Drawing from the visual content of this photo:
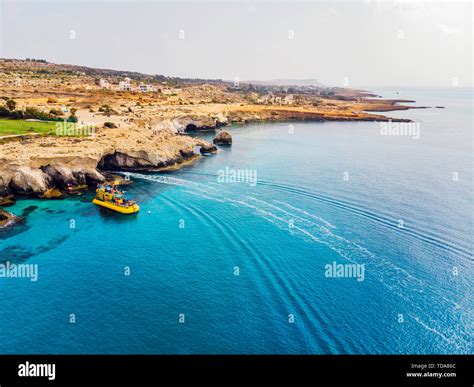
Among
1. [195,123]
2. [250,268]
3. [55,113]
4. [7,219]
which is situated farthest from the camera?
[195,123]

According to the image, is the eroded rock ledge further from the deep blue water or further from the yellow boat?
the yellow boat

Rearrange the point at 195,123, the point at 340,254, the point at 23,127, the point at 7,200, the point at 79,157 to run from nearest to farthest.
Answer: the point at 340,254
the point at 7,200
the point at 79,157
the point at 23,127
the point at 195,123

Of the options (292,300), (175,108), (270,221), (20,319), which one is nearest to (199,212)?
(270,221)

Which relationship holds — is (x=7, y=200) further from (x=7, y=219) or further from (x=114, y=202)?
(x=114, y=202)

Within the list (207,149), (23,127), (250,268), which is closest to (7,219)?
(250,268)

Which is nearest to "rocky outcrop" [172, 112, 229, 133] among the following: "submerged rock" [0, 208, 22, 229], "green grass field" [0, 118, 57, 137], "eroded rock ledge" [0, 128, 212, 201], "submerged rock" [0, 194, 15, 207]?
"eroded rock ledge" [0, 128, 212, 201]
